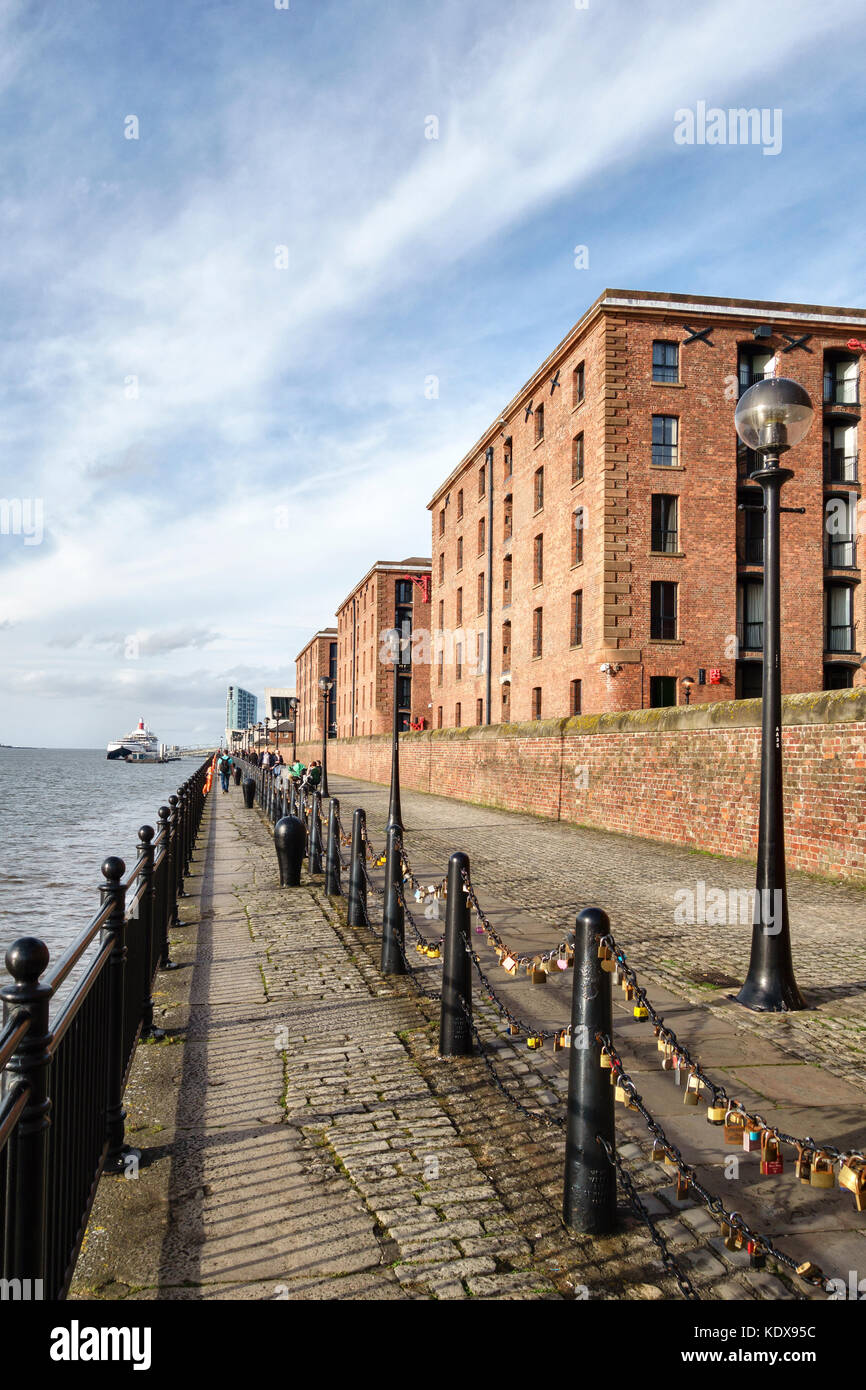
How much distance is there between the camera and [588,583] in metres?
27.1

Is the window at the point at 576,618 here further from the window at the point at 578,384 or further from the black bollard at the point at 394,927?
the black bollard at the point at 394,927

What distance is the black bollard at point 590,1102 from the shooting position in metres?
3.05

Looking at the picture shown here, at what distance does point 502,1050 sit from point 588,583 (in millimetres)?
23206

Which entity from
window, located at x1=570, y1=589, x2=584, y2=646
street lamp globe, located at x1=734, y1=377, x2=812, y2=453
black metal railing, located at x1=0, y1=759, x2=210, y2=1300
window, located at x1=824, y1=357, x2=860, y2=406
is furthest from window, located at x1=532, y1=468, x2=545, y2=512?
black metal railing, located at x1=0, y1=759, x2=210, y2=1300

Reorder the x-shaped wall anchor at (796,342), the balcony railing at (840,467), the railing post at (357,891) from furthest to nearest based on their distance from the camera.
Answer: the balcony railing at (840,467) < the x-shaped wall anchor at (796,342) < the railing post at (357,891)

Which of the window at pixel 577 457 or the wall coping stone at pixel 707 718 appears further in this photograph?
the window at pixel 577 457

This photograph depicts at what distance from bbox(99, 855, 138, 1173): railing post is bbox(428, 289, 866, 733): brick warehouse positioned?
22.7 m

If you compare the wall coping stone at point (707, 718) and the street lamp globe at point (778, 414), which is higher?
the street lamp globe at point (778, 414)

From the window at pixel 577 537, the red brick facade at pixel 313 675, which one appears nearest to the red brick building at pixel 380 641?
the red brick facade at pixel 313 675

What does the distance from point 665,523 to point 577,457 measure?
382 centimetres

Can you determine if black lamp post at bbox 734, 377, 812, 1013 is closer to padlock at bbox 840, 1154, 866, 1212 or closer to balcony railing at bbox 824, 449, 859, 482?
padlock at bbox 840, 1154, 866, 1212

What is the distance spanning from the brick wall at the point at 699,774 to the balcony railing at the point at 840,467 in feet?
50.3

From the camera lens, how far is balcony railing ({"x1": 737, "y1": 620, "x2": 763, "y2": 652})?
2783 centimetres

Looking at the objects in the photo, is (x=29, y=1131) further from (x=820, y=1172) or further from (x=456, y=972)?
(x=456, y=972)
